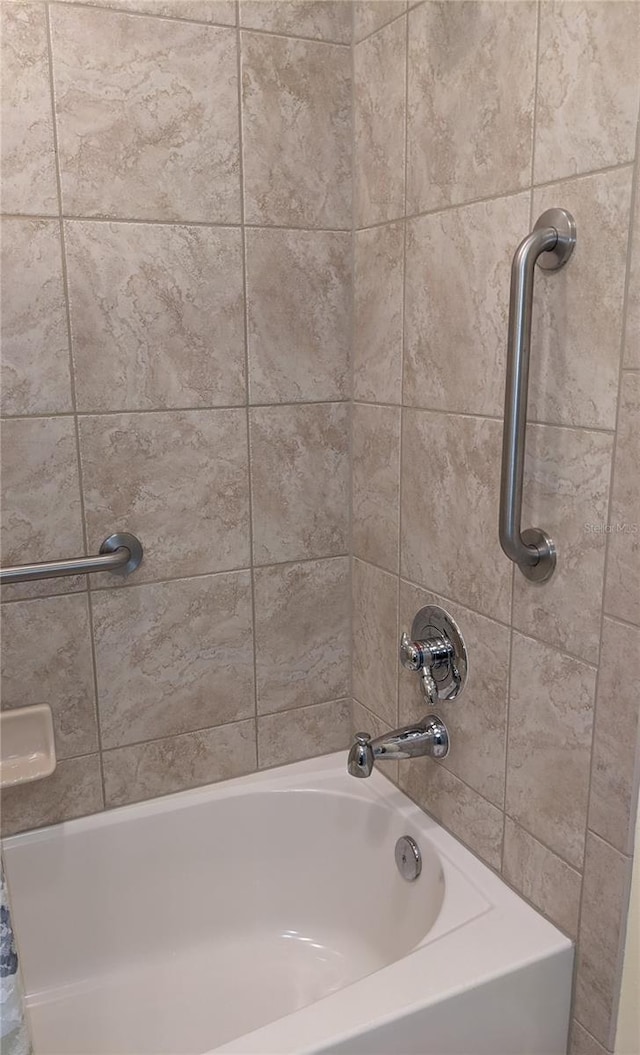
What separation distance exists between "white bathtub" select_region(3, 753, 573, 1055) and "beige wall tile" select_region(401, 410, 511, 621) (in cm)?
46

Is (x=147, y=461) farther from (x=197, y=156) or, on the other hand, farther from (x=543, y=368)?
(x=543, y=368)

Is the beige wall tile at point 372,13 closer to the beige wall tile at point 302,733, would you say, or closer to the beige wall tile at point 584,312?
the beige wall tile at point 584,312

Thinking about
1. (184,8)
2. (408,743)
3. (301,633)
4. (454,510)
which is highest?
(184,8)

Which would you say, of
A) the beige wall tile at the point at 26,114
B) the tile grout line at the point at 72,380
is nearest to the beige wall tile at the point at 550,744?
the tile grout line at the point at 72,380

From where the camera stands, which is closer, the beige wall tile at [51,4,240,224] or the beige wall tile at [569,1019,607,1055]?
the beige wall tile at [569,1019,607,1055]

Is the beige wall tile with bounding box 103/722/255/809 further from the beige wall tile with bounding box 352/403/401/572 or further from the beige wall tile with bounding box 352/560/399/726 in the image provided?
the beige wall tile with bounding box 352/403/401/572

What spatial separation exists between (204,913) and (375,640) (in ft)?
2.12

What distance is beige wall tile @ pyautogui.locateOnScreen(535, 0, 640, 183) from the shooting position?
35.9 inches

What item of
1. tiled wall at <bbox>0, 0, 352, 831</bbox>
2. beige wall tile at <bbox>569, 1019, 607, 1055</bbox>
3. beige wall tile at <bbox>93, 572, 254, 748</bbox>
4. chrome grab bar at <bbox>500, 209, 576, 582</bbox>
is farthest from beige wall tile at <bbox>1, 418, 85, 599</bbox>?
beige wall tile at <bbox>569, 1019, 607, 1055</bbox>

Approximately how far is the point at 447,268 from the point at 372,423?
0.35 metres

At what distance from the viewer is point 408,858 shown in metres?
1.45

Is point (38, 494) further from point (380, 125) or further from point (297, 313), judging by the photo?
point (380, 125)

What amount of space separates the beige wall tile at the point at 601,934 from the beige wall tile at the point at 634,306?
63cm

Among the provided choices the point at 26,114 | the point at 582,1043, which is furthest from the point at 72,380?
the point at 582,1043
